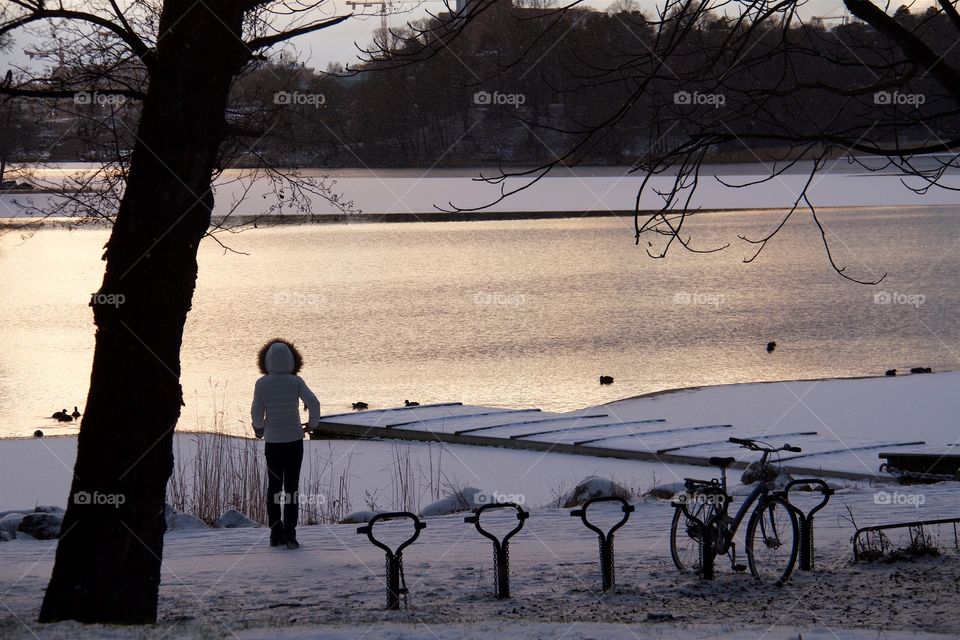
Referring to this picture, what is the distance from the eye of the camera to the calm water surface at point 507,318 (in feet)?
71.7

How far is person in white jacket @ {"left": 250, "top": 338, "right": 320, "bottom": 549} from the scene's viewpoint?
899 cm

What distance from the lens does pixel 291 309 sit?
3356 cm

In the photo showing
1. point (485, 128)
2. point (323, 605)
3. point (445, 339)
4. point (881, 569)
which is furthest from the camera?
point (485, 128)

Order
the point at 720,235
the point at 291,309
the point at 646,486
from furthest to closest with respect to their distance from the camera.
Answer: the point at 720,235 < the point at 291,309 < the point at 646,486

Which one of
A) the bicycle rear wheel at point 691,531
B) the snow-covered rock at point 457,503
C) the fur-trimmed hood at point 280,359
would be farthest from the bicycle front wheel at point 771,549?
the fur-trimmed hood at point 280,359

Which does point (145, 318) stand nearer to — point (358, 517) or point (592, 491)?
point (358, 517)

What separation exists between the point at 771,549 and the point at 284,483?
3522 millimetres

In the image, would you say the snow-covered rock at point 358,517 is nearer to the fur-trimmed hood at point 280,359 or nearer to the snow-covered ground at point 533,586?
the snow-covered ground at point 533,586

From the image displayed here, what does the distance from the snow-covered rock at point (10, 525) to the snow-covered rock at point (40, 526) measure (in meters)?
0.07

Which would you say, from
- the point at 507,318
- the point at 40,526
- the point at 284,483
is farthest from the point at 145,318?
the point at 507,318

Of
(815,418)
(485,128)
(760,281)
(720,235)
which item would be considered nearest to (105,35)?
(815,418)

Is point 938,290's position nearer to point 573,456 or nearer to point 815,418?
point 815,418

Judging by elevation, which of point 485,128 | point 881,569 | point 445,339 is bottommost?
point 881,569

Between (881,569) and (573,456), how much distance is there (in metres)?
6.62
